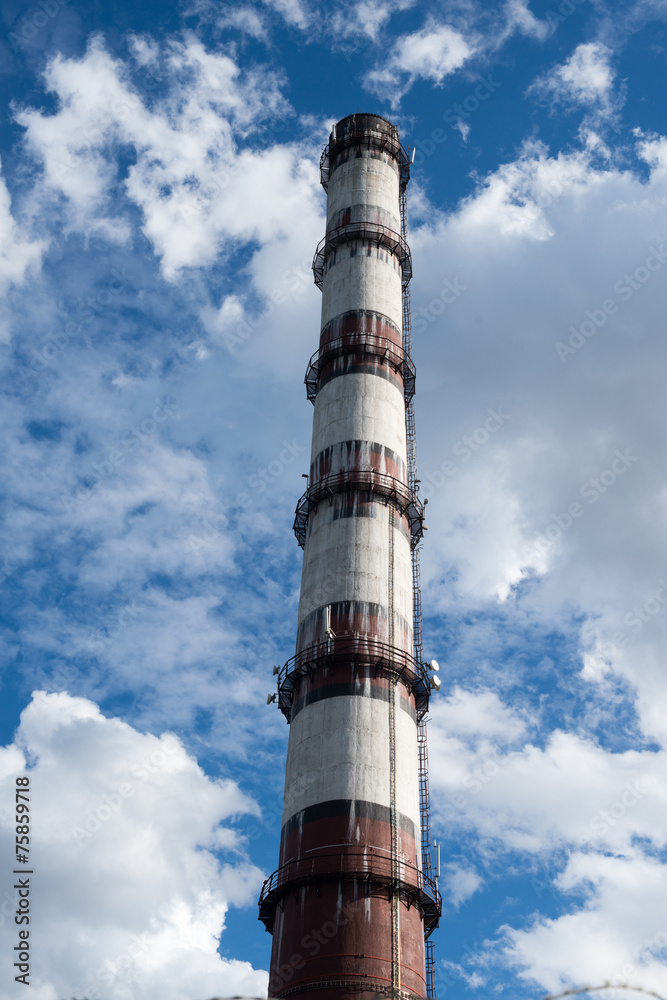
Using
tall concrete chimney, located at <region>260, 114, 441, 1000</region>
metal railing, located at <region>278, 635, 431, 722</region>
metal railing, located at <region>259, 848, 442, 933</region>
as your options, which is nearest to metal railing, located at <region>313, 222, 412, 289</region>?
tall concrete chimney, located at <region>260, 114, 441, 1000</region>

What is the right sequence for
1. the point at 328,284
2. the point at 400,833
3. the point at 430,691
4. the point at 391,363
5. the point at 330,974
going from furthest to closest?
the point at 328,284, the point at 391,363, the point at 430,691, the point at 400,833, the point at 330,974

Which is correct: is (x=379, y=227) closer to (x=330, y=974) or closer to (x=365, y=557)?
(x=365, y=557)

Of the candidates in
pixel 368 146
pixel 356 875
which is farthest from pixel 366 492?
pixel 368 146

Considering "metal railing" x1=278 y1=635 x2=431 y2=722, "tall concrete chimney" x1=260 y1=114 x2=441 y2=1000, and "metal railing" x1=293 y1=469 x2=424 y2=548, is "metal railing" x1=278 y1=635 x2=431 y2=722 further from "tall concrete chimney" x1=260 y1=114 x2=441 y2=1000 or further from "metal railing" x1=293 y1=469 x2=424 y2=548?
"metal railing" x1=293 y1=469 x2=424 y2=548

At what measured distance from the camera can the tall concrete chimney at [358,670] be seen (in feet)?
136

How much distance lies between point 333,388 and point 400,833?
2665cm

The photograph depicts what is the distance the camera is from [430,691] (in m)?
51.0

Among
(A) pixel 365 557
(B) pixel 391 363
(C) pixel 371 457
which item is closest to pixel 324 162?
(B) pixel 391 363

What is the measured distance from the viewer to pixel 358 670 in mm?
48188

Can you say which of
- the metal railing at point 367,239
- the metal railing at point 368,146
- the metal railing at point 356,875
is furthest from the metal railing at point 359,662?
the metal railing at point 368,146

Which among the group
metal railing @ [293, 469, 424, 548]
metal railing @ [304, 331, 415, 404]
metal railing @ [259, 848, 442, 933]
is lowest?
metal railing @ [259, 848, 442, 933]

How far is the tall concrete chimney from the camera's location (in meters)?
41.6

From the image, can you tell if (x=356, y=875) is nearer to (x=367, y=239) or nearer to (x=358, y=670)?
(x=358, y=670)

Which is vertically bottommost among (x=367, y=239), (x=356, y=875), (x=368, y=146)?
(x=356, y=875)
